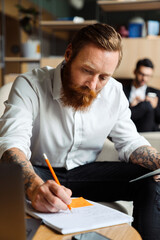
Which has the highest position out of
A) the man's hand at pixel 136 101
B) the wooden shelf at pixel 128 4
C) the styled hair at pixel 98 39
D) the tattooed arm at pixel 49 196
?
the wooden shelf at pixel 128 4

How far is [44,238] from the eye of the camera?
71 centimetres

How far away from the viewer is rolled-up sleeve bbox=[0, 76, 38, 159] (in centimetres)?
108

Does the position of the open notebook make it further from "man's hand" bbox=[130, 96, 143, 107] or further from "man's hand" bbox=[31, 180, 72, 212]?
"man's hand" bbox=[130, 96, 143, 107]

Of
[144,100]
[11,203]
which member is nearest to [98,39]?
[11,203]

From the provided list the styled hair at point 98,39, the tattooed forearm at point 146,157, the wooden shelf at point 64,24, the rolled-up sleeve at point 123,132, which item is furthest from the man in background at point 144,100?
the styled hair at point 98,39

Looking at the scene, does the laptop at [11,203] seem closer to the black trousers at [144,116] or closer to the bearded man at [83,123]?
the bearded man at [83,123]

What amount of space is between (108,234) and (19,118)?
0.56 m

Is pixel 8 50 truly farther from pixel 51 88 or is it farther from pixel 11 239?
pixel 11 239

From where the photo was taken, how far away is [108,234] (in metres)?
0.74

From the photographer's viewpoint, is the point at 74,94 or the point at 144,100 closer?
the point at 74,94

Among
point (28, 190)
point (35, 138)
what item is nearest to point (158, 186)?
point (28, 190)

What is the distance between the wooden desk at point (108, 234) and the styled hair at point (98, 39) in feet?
2.18

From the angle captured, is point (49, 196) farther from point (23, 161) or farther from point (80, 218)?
point (23, 161)

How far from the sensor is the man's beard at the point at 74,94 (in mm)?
1264
